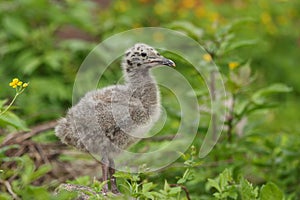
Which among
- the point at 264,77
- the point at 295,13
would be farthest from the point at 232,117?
the point at 295,13

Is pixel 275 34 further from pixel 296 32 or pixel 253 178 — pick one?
pixel 253 178

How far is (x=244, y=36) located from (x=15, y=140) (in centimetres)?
526

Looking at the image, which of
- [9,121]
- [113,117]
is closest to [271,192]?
[113,117]

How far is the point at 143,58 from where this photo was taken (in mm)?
4598

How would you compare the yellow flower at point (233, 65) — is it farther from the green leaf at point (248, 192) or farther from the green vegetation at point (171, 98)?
the green leaf at point (248, 192)

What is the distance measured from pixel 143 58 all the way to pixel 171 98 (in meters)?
2.67

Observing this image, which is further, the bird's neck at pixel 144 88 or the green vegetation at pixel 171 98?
the bird's neck at pixel 144 88

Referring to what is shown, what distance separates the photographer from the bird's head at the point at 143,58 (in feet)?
14.9

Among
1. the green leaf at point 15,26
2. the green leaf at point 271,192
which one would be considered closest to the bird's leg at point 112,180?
the green leaf at point 271,192

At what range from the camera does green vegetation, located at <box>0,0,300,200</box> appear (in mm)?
4430

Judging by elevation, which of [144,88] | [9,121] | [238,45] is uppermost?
[238,45]

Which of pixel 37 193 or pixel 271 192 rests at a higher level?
pixel 271 192

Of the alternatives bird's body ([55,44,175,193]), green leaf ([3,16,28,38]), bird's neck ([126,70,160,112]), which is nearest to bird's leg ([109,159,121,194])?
bird's body ([55,44,175,193])

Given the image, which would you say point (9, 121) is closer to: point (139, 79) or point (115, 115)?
point (115, 115)
